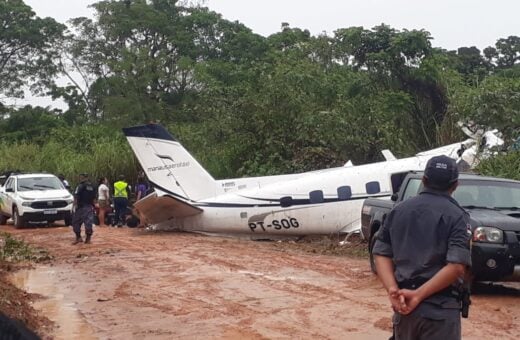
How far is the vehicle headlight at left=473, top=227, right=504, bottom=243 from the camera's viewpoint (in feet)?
33.0

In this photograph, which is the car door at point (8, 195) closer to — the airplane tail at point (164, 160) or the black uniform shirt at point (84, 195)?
the airplane tail at point (164, 160)

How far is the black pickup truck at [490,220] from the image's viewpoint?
1000 cm

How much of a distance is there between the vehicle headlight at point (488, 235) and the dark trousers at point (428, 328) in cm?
559

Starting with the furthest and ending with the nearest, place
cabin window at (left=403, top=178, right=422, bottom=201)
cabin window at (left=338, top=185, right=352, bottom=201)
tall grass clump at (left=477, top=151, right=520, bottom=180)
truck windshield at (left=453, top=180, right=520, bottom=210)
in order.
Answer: cabin window at (left=338, top=185, right=352, bottom=201), tall grass clump at (left=477, top=151, right=520, bottom=180), cabin window at (left=403, top=178, right=422, bottom=201), truck windshield at (left=453, top=180, right=520, bottom=210)

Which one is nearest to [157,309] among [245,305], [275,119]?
[245,305]

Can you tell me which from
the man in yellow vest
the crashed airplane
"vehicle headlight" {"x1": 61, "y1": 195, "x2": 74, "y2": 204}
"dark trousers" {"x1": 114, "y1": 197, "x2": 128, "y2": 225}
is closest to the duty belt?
the crashed airplane

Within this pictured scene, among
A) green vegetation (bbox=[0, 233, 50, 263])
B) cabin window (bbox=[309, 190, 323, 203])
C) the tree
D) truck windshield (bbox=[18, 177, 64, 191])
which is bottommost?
green vegetation (bbox=[0, 233, 50, 263])

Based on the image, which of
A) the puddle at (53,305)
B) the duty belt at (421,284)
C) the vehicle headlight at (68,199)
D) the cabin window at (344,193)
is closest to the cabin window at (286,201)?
the cabin window at (344,193)

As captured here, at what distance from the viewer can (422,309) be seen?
4684mm

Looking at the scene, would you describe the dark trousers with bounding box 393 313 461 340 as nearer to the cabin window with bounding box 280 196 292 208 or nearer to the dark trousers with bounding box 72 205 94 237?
the cabin window with bounding box 280 196 292 208

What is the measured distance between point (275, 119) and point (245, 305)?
53.5ft

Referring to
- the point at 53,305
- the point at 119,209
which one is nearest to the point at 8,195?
the point at 119,209

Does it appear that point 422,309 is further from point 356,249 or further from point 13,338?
point 356,249

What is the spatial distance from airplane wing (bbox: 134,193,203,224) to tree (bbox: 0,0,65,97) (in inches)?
1451
